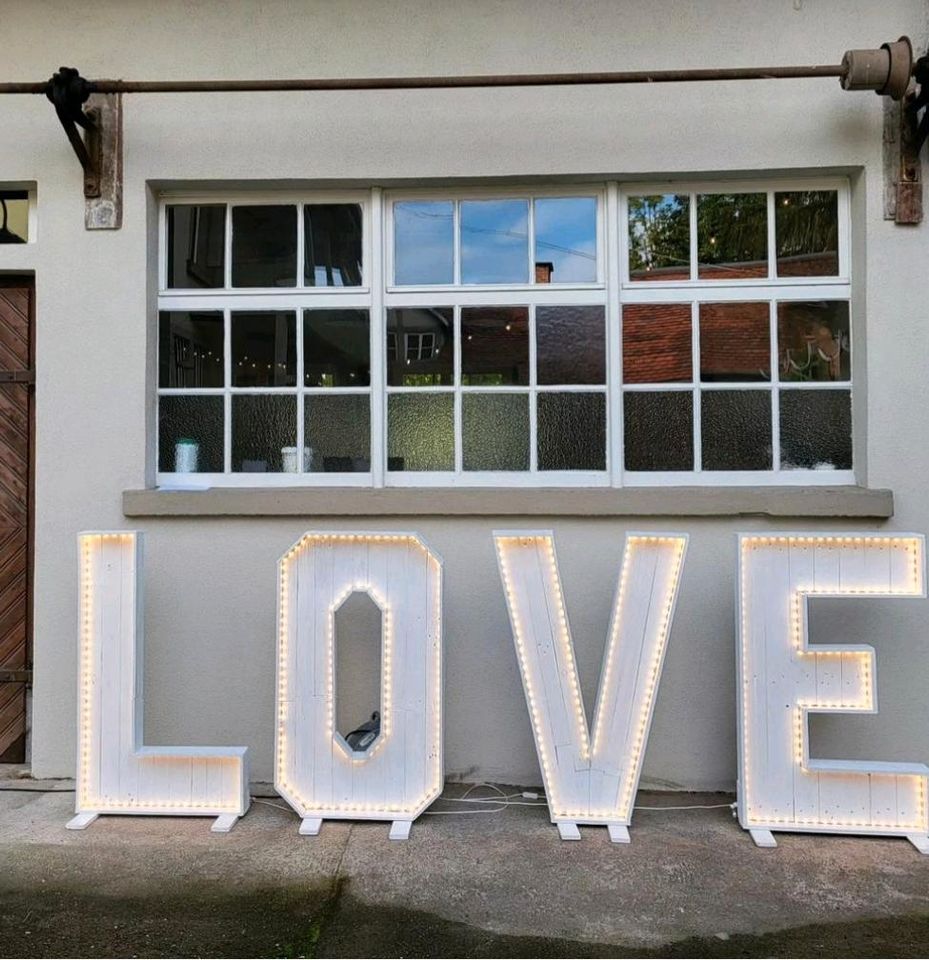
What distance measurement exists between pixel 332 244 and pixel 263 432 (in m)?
1.05

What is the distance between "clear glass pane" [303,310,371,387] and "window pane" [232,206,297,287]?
0.91 ft

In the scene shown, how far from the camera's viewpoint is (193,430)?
3693 mm

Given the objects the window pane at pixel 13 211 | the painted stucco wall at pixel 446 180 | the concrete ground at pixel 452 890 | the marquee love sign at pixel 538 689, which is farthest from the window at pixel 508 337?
the concrete ground at pixel 452 890

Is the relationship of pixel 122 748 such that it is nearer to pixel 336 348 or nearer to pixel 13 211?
pixel 336 348

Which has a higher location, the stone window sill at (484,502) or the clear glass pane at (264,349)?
the clear glass pane at (264,349)

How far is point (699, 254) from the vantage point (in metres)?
3.59

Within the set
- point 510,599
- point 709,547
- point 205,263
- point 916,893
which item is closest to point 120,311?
point 205,263

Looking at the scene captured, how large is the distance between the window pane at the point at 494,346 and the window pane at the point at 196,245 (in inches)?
52.6

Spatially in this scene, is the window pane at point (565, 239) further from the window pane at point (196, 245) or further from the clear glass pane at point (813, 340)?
the window pane at point (196, 245)

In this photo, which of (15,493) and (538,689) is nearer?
(538,689)

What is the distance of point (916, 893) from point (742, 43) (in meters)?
3.75

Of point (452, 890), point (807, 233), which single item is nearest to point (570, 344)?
point (807, 233)

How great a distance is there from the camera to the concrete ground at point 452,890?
2275 millimetres

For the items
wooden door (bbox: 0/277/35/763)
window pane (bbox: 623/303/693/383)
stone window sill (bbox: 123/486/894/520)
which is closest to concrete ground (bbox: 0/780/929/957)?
wooden door (bbox: 0/277/35/763)
